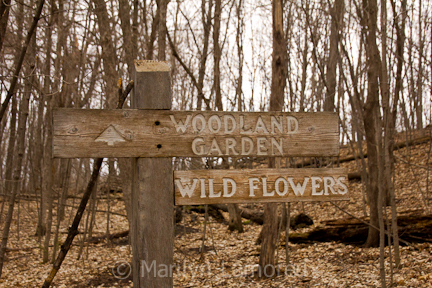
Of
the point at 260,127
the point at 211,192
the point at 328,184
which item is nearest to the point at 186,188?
the point at 211,192

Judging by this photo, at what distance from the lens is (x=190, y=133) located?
229cm

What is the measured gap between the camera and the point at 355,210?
9391mm

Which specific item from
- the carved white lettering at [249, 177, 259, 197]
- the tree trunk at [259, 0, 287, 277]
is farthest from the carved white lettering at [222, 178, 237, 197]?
the tree trunk at [259, 0, 287, 277]

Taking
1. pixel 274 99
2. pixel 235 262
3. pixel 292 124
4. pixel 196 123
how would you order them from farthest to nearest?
1. pixel 235 262
2. pixel 274 99
3. pixel 292 124
4. pixel 196 123

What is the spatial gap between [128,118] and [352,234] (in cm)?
582

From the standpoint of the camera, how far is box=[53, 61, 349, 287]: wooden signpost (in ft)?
7.22

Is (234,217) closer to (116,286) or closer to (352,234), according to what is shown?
(352,234)

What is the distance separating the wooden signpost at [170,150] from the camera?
2199 mm

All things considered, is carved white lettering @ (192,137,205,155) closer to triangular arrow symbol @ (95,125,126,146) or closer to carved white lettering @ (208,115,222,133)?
carved white lettering @ (208,115,222,133)

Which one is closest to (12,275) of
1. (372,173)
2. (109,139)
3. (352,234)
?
(109,139)

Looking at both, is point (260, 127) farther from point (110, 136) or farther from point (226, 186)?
point (110, 136)

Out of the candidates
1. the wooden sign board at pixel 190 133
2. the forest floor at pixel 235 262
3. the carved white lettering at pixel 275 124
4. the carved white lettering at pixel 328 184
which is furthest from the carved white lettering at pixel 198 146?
the forest floor at pixel 235 262

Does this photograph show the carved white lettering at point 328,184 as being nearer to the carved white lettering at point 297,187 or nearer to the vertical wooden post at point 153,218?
the carved white lettering at point 297,187

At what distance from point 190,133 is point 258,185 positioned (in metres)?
0.55
